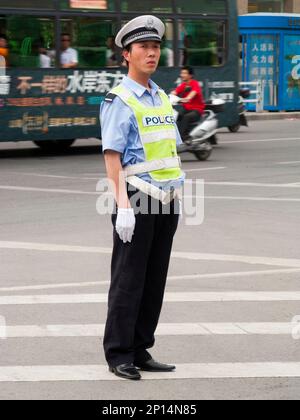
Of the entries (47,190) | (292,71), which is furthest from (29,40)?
(292,71)

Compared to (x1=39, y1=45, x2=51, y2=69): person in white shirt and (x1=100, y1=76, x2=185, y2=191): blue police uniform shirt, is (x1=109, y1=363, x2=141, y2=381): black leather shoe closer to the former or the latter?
(x1=100, y1=76, x2=185, y2=191): blue police uniform shirt

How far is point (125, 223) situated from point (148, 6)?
1518 centimetres

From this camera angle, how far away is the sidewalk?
31.3m

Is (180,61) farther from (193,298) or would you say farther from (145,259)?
(145,259)

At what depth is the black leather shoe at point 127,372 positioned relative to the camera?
6059 mm

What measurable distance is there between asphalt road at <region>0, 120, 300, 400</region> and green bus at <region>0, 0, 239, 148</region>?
11.6ft

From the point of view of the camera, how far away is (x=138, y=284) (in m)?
6.07

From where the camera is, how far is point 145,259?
6.07 m

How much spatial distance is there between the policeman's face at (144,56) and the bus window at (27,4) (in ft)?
42.3

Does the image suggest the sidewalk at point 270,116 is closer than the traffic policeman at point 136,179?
No

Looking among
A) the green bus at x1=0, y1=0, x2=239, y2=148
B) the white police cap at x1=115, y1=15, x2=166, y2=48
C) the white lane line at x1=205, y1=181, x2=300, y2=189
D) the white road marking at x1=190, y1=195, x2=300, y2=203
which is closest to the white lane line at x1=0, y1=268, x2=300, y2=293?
the white police cap at x1=115, y1=15, x2=166, y2=48

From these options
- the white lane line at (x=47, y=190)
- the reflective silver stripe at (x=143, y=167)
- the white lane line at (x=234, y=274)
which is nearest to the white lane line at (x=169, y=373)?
the reflective silver stripe at (x=143, y=167)

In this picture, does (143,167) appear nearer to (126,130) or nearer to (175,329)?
(126,130)

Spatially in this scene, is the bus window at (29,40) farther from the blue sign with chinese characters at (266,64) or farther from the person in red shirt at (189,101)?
the blue sign with chinese characters at (266,64)
